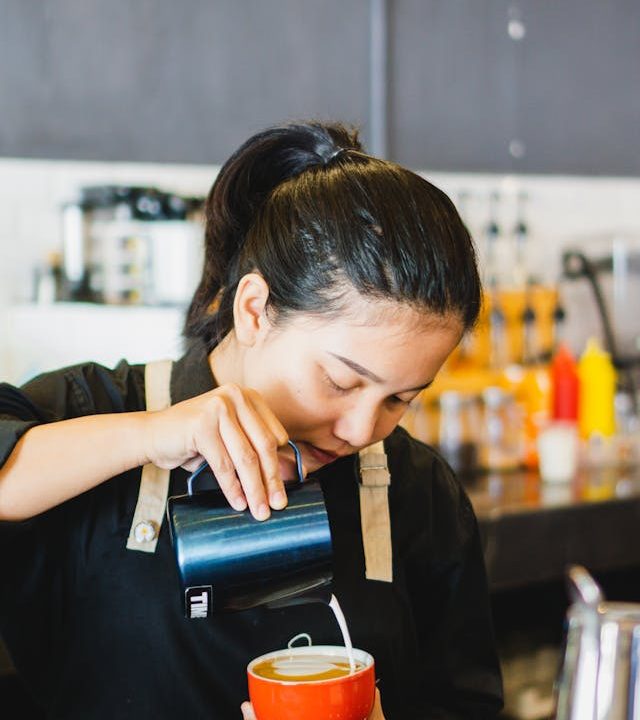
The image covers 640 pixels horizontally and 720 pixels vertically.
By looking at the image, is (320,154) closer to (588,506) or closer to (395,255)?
(395,255)

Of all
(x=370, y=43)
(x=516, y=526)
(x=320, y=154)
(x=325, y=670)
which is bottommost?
(x=516, y=526)

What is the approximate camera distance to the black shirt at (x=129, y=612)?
1.21 meters

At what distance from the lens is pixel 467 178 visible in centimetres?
391

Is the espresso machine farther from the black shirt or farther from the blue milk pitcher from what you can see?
the blue milk pitcher

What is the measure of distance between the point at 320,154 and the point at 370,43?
7.51ft

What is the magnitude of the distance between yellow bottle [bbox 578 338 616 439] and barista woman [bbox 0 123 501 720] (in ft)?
7.61

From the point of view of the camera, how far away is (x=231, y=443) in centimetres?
105

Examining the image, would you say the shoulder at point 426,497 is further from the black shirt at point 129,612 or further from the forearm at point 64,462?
the forearm at point 64,462

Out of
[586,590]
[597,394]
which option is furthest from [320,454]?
[597,394]

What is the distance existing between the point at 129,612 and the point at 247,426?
11.6 inches

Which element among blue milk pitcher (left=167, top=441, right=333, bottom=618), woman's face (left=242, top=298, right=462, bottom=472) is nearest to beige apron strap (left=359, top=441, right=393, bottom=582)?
woman's face (left=242, top=298, right=462, bottom=472)

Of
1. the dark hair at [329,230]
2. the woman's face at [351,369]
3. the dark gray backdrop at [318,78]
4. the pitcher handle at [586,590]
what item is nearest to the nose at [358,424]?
the woman's face at [351,369]

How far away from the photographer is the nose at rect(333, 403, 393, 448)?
3.83 ft

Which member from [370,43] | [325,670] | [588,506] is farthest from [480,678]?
[370,43]
